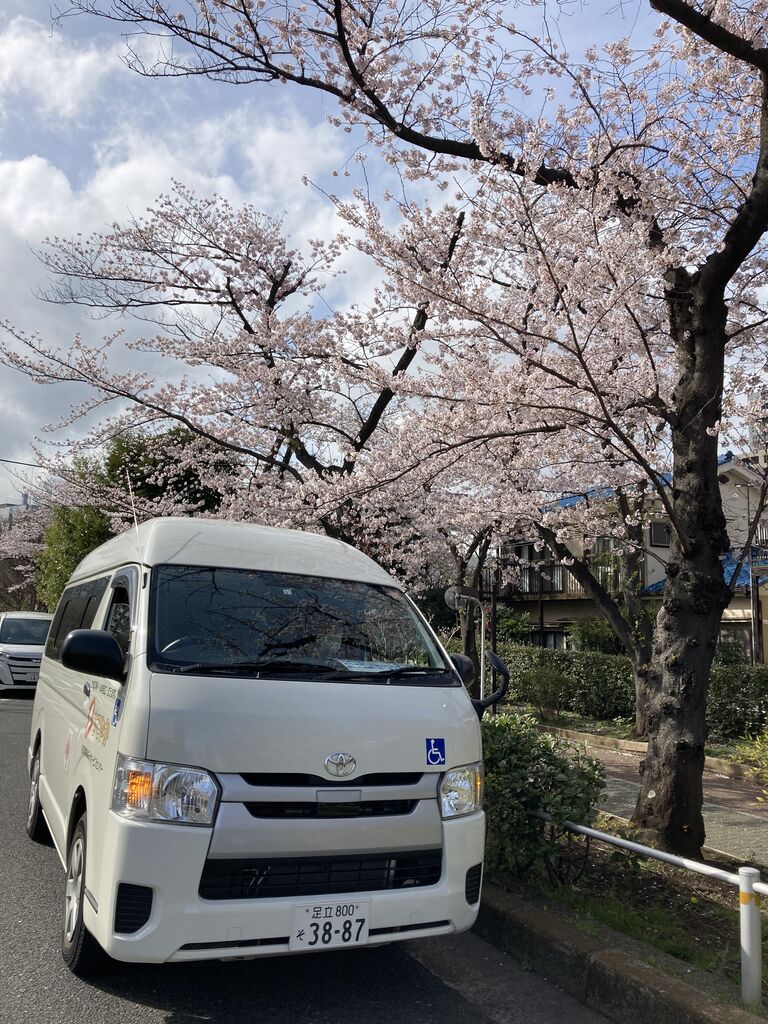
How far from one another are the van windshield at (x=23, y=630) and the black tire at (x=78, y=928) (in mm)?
14842

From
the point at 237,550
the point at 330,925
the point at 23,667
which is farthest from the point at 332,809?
the point at 23,667

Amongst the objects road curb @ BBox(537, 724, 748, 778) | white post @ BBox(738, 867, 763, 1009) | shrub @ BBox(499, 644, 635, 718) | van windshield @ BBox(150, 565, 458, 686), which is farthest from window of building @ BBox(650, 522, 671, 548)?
white post @ BBox(738, 867, 763, 1009)

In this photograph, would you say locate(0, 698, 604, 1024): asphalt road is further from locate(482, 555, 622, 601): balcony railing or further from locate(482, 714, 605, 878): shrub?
locate(482, 555, 622, 601): balcony railing

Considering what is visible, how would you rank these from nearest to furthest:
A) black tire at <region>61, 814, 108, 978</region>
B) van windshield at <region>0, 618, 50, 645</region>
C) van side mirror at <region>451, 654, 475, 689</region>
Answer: black tire at <region>61, 814, 108, 978</region>
van side mirror at <region>451, 654, 475, 689</region>
van windshield at <region>0, 618, 50, 645</region>

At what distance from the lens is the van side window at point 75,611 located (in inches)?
192

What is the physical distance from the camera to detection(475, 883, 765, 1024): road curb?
10.5 feet

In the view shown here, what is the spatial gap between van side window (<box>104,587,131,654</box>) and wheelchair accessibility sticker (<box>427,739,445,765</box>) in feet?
4.90

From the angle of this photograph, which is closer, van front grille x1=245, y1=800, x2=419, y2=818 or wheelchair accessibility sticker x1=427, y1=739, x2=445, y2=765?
van front grille x1=245, y1=800, x2=419, y2=818

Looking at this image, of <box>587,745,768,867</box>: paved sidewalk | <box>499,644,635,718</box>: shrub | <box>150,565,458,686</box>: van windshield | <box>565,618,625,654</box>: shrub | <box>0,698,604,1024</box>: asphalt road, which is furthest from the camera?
<box>565,618,625,654</box>: shrub

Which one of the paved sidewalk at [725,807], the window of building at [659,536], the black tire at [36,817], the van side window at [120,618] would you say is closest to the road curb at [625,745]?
the paved sidewalk at [725,807]

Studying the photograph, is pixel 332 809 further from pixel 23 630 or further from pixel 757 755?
pixel 23 630

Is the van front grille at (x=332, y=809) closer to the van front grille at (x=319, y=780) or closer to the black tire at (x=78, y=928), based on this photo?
the van front grille at (x=319, y=780)

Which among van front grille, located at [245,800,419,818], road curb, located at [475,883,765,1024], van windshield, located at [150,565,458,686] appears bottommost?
road curb, located at [475,883,765,1024]

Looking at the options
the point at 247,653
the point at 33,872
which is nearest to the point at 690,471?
the point at 247,653
